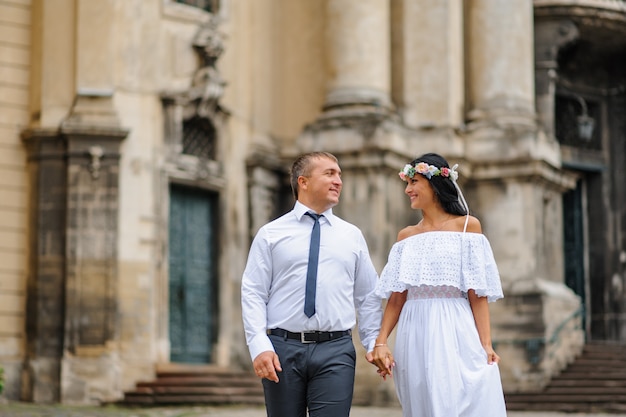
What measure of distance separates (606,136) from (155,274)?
13733 millimetres

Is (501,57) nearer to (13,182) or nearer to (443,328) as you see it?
(13,182)

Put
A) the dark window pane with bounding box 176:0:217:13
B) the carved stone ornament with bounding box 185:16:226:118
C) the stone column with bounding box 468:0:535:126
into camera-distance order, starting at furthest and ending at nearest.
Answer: the stone column with bounding box 468:0:535:126, the dark window pane with bounding box 176:0:217:13, the carved stone ornament with bounding box 185:16:226:118

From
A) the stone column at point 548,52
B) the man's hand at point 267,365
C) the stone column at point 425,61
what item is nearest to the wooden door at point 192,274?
the stone column at point 425,61

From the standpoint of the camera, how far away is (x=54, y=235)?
66.0ft

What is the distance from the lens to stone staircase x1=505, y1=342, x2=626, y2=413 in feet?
67.7

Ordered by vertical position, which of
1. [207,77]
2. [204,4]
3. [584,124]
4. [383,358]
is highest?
[204,4]

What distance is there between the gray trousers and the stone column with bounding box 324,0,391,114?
15127 mm

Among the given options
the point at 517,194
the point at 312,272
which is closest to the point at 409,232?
the point at 312,272

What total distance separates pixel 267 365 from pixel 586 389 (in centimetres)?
1493

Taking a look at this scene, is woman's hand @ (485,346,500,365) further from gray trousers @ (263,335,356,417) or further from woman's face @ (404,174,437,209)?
woman's face @ (404,174,437,209)

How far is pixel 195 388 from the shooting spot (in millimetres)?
19781

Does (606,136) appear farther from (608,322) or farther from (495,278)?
(495,278)

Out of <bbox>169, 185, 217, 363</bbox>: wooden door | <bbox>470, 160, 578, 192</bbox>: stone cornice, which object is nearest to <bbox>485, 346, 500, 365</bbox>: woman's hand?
<bbox>169, 185, 217, 363</bbox>: wooden door

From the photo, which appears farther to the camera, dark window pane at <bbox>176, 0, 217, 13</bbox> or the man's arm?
dark window pane at <bbox>176, 0, 217, 13</bbox>
